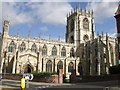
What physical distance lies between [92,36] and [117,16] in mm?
46903

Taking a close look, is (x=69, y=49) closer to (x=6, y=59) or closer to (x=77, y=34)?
(x=77, y=34)

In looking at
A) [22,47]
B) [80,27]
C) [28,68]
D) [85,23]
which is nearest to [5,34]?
[22,47]

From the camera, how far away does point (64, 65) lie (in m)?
61.4

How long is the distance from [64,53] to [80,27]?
1258cm

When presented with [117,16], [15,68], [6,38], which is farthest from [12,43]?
[117,16]

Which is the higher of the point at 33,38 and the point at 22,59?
the point at 33,38

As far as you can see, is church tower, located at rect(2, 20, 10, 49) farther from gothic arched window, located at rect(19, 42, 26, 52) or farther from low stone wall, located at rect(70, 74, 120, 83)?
low stone wall, located at rect(70, 74, 120, 83)

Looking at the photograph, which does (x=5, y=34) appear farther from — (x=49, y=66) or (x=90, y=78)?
(x=90, y=78)

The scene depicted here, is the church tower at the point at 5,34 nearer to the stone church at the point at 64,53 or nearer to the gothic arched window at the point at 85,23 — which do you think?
the stone church at the point at 64,53

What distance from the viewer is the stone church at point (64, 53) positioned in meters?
53.8

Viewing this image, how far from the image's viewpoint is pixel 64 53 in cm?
6938

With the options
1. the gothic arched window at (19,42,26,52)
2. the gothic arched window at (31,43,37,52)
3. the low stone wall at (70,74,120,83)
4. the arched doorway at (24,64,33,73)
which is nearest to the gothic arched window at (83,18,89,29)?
the gothic arched window at (31,43,37,52)

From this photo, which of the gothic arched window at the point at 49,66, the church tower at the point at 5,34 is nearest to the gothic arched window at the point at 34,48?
the gothic arched window at the point at 49,66

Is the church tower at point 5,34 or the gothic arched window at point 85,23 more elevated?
the gothic arched window at point 85,23
